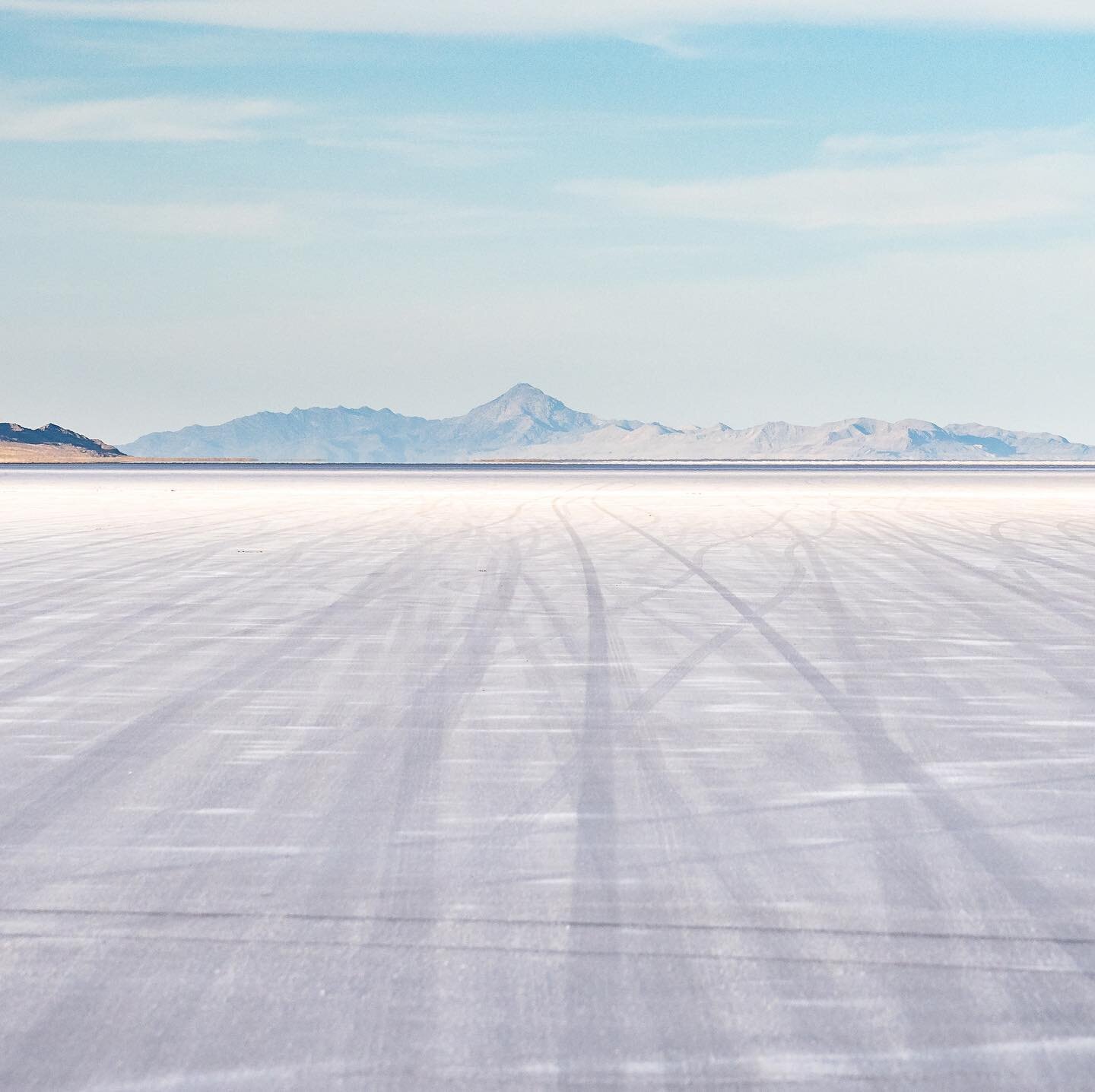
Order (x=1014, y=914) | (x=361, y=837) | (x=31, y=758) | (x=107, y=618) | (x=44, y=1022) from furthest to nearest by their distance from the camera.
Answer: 1. (x=107, y=618)
2. (x=31, y=758)
3. (x=361, y=837)
4. (x=1014, y=914)
5. (x=44, y=1022)

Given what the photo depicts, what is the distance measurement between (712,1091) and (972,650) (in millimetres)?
6689

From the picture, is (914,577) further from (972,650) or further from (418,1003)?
(418,1003)

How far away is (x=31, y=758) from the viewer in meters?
6.11

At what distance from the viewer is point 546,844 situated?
4.84 m

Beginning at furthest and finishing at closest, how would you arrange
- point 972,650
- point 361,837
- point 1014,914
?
point 972,650
point 361,837
point 1014,914

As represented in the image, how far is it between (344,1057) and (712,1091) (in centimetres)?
84

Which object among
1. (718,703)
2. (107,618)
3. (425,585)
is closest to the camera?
(718,703)

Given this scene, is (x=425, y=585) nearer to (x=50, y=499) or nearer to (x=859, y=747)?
(x=859, y=747)

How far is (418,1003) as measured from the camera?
3488 mm

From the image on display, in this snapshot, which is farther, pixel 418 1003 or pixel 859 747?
pixel 859 747

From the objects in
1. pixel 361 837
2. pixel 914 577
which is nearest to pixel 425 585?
pixel 914 577

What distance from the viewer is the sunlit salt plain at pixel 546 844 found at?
3293mm

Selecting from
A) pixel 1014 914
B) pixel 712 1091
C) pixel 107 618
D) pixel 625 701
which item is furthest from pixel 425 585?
pixel 712 1091

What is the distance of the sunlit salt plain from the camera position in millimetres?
3293
